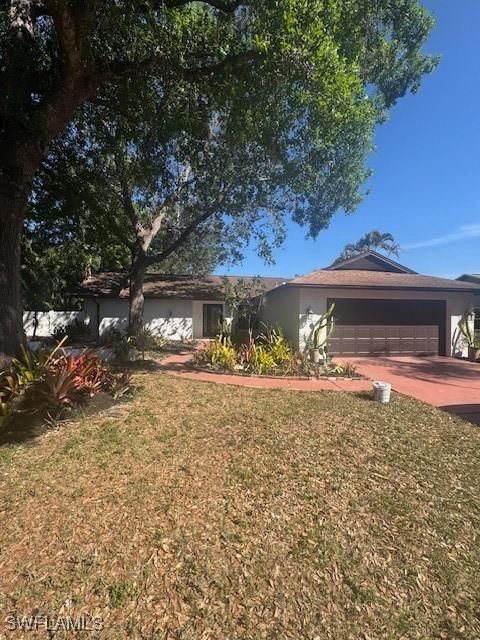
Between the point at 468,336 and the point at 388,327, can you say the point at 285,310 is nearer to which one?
the point at 388,327

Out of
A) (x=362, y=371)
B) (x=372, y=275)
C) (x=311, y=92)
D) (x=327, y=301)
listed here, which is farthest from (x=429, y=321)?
(x=311, y=92)

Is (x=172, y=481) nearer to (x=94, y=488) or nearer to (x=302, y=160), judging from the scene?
(x=94, y=488)

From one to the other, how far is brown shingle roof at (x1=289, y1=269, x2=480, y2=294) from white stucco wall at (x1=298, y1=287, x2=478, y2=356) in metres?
0.37

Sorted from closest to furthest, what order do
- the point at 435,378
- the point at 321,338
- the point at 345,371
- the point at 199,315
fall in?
the point at 345,371, the point at 435,378, the point at 321,338, the point at 199,315

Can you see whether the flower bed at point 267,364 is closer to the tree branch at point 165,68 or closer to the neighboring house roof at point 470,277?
the tree branch at point 165,68

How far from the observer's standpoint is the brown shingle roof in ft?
42.4

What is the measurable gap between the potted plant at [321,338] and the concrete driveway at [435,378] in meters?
1.33

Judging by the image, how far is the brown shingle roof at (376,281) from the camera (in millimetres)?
12930

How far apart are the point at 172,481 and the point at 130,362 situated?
7916 mm

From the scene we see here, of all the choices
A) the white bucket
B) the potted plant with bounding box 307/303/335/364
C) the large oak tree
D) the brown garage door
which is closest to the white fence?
the potted plant with bounding box 307/303/335/364

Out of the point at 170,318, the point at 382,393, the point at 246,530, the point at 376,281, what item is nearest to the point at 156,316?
the point at 170,318

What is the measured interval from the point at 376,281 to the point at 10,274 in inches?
473

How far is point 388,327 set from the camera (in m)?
14.3

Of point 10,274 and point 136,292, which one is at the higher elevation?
point 136,292
